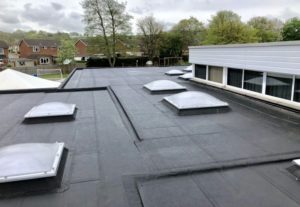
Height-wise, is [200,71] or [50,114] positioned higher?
[200,71]

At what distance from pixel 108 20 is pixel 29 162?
34.6 meters

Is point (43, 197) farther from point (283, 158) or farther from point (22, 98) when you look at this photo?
point (22, 98)

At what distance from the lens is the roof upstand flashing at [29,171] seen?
2.76 meters

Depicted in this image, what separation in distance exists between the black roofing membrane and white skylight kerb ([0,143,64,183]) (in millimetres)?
236

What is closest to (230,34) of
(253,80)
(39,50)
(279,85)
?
(253,80)

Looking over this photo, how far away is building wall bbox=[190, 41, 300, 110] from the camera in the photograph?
18.4 feet

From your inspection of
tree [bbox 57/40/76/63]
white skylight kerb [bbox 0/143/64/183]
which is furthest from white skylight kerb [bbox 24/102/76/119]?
tree [bbox 57/40/76/63]

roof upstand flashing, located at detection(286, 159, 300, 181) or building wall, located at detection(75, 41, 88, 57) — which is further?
building wall, located at detection(75, 41, 88, 57)

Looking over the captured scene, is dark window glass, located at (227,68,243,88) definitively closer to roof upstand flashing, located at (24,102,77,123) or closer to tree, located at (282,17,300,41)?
roof upstand flashing, located at (24,102,77,123)

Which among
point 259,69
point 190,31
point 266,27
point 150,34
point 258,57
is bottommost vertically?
point 259,69

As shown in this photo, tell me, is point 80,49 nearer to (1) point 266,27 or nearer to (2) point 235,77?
(1) point 266,27

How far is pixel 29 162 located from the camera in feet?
9.96

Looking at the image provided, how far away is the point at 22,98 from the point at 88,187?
7.42m

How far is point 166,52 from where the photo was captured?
134 ft
